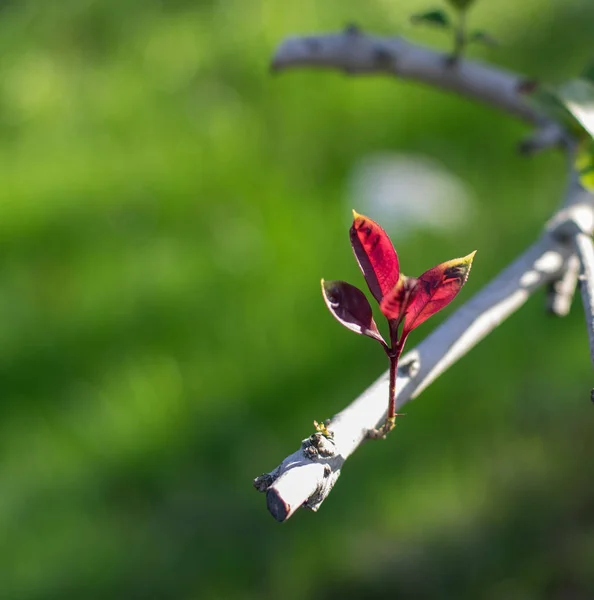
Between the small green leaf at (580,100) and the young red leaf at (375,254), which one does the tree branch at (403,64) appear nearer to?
the small green leaf at (580,100)

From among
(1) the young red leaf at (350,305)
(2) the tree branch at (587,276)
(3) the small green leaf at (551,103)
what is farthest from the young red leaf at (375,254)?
(3) the small green leaf at (551,103)

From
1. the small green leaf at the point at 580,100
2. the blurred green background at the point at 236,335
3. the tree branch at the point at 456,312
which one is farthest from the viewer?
the blurred green background at the point at 236,335

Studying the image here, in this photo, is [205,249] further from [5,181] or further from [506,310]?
[506,310]

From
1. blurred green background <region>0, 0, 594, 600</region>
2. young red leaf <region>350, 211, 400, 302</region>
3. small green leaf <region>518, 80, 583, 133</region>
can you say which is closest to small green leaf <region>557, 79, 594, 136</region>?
small green leaf <region>518, 80, 583, 133</region>

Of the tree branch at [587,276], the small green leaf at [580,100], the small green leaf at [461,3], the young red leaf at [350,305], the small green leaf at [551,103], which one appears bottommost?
the tree branch at [587,276]

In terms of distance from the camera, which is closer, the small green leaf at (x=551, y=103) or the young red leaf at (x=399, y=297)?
the young red leaf at (x=399, y=297)

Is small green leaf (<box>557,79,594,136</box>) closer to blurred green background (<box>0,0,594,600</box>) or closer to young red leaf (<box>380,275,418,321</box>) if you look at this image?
young red leaf (<box>380,275,418,321</box>)

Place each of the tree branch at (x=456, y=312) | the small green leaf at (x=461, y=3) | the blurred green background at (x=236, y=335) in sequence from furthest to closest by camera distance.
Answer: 1. the blurred green background at (x=236, y=335)
2. the small green leaf at (x=461, y=3)
3. the tree branch at (x=456, y=312)
